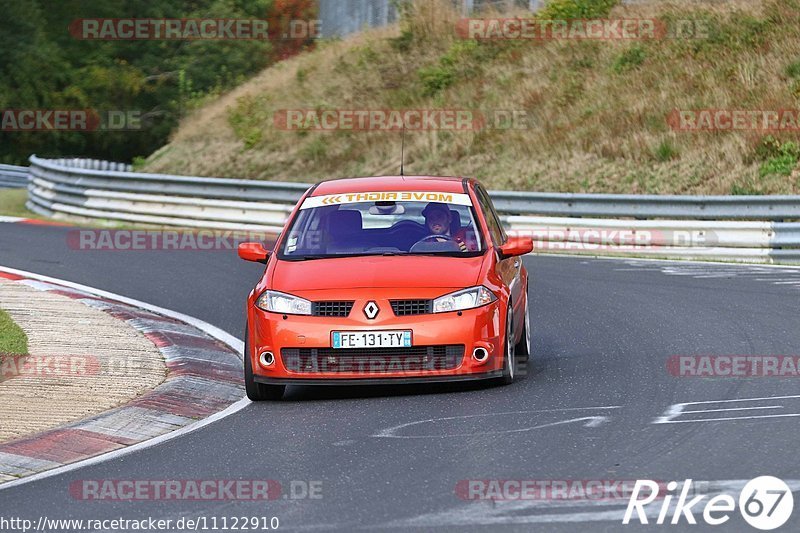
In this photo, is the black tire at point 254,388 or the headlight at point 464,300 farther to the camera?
the black tire at point 254,388

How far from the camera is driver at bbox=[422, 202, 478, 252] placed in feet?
34.9

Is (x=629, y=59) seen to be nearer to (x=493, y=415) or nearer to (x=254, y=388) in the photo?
(x=254, y=388)

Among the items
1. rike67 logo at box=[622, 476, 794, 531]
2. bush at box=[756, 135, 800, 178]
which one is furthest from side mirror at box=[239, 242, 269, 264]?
bush at box=[756, 135, 800, 178]

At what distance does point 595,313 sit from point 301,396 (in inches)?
185

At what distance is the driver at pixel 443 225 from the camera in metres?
10.6

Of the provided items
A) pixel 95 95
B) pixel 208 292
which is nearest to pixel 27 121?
pixel 95 95

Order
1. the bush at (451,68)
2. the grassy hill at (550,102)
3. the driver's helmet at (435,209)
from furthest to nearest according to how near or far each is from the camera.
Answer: the bush at (451,68)
the grassy hill at (550,102)
the driver's helmet at (435,209)

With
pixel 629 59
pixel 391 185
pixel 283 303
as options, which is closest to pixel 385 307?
pixel 283 303

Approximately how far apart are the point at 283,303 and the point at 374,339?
29.4 inches

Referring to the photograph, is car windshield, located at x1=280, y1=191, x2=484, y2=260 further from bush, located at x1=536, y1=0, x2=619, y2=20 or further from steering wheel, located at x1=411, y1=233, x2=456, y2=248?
bush, located at x1=536, y1=0, x2=619, y2=20

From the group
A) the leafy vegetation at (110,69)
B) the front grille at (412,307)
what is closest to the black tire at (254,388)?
the front grille at (412,307)

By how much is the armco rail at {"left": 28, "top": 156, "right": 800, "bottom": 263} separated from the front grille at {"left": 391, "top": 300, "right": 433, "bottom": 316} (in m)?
10.8

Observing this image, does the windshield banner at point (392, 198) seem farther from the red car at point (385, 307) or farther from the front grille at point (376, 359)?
the front grille at point (376, 359)

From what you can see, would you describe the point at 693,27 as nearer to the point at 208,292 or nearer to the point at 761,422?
the point at 208,292
